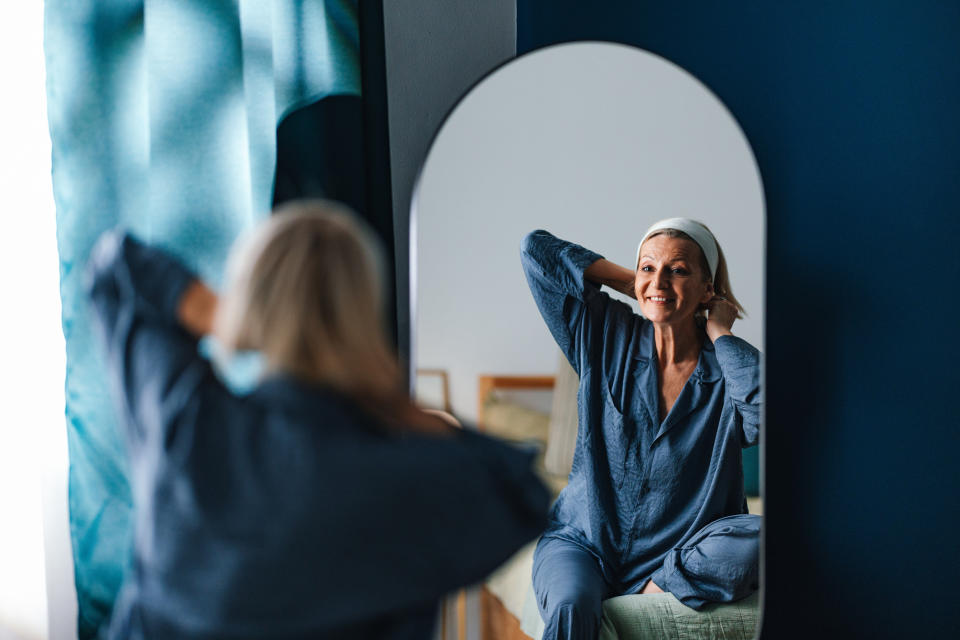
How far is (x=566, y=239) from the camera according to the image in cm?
147

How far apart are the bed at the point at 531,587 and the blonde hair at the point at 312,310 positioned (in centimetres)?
70

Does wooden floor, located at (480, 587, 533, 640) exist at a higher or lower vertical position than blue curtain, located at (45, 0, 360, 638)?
lower

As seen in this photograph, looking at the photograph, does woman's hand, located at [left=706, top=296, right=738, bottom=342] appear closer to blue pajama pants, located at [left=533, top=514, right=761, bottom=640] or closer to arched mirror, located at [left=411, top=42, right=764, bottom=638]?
arched mirror, located at [left=411, top=42, right=764, bottom=638]

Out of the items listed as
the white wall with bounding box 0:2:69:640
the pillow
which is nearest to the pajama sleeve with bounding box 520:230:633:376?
the pillow

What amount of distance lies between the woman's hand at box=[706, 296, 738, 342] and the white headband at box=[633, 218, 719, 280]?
0.05m

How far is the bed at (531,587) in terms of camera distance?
1387 millimetres

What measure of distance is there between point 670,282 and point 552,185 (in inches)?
11.0

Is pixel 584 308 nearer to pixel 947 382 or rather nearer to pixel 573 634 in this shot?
pixel 573 634

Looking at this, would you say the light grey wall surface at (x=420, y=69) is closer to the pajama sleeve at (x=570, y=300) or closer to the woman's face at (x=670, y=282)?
the pajama sleeve at (x=570, y=300)

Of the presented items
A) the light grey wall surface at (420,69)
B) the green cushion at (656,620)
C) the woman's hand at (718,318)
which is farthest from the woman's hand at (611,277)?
the green cushion at (656,620)

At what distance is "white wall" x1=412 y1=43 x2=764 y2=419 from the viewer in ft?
4.79

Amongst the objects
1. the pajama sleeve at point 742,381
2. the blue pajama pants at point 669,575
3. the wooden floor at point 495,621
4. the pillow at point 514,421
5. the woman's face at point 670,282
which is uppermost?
the woman's face at point 670,282

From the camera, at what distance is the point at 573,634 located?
1352 mm

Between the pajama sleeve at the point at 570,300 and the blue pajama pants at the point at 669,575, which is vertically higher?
the pajama sleeve at the point at 570,300
